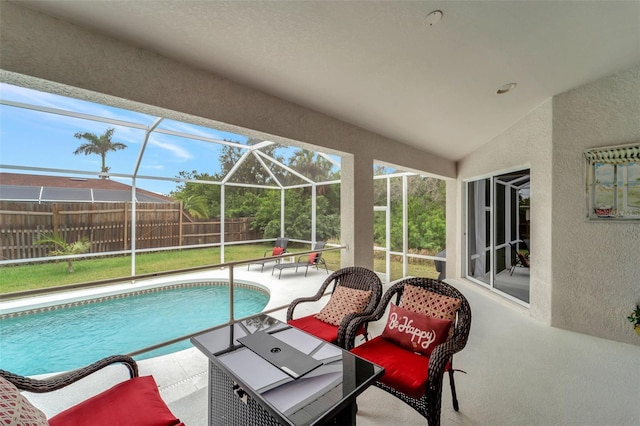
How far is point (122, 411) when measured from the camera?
4.25 feet

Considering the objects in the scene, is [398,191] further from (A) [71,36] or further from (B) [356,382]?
(A) [71,36]

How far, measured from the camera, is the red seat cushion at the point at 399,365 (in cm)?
159

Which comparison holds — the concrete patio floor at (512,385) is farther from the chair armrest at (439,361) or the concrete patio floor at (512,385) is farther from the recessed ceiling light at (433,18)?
the recessed ceiling light at (433,18)

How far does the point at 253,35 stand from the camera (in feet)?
6.05

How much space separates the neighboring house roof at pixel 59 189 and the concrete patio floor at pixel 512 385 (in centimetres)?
547

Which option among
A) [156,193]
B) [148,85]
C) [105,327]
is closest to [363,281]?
[148,85]

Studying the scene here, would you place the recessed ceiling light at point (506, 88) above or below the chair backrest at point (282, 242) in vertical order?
above

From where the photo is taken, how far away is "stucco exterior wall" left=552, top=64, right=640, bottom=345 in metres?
3.03

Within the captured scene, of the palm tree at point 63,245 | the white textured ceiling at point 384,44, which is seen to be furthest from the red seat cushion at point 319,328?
the palm tree at point 63,245

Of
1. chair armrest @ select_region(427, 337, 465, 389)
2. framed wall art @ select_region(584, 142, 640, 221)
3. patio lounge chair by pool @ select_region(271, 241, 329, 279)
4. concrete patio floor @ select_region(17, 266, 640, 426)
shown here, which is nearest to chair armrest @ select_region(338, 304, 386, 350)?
concrete patio floor @ select_region(17, 266, 640, 426)

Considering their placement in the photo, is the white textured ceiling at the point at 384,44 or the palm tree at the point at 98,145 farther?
the palm tree at the point at 98,145

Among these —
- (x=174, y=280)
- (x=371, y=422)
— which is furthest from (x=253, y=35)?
(x=174, y=280)

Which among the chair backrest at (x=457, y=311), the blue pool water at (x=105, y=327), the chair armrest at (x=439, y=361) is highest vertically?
the chair backrest at (x=457, y=311)

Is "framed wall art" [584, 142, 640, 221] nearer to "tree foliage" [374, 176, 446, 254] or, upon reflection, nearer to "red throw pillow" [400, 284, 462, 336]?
"red throw pillow" [400, 284, 462, 336]
